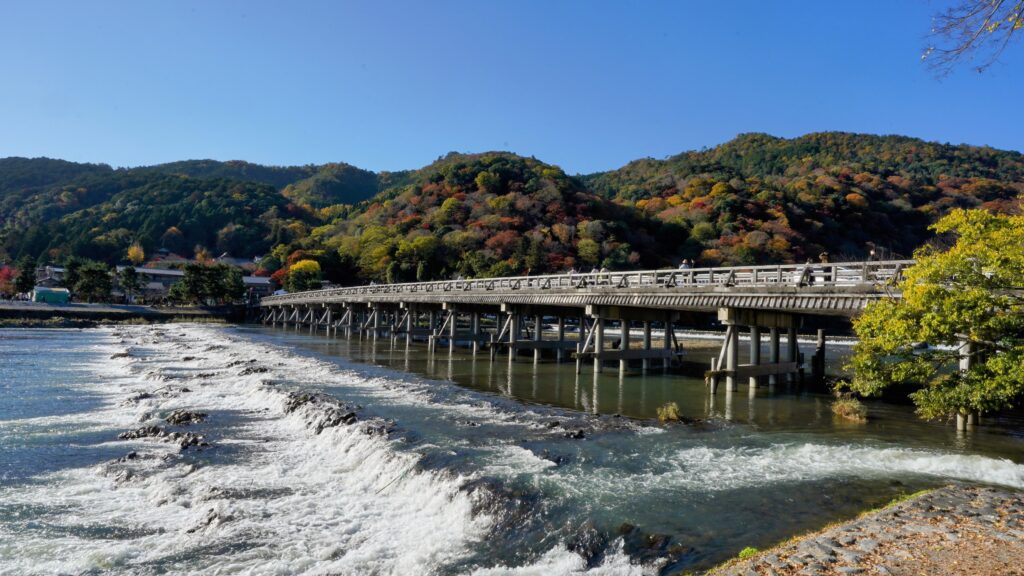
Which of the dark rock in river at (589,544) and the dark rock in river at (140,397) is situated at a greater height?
the dark rock in river at (589,544)

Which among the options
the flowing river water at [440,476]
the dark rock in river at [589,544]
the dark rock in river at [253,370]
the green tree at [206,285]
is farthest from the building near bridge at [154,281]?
the dark rock in river at [589,544]

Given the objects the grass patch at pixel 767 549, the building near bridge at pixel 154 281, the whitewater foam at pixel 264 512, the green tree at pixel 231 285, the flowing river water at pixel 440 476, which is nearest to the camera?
the grass patch at pixel 767 549

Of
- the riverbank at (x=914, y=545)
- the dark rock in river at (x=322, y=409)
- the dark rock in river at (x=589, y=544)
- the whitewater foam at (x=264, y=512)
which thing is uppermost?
the riverbank at (x=914, y=545)

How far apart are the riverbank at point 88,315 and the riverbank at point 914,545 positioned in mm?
70118

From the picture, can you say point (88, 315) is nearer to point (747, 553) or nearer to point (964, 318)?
point (747, 553)

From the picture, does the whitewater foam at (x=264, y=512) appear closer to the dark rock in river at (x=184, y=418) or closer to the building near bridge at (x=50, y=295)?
the dark rock in river at (x=184, y=418)

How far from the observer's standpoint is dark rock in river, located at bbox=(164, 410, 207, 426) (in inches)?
637

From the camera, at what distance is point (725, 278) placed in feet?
68.0

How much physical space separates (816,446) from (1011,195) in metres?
98.2

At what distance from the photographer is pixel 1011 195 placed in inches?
3371

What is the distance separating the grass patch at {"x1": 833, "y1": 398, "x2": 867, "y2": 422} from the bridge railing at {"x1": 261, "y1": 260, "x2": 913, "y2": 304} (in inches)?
145

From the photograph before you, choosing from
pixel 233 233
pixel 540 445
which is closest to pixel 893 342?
pixel 540 445

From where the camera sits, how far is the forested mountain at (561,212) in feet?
266

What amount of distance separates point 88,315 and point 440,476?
71.9 m
